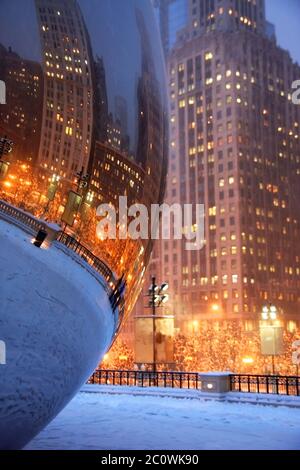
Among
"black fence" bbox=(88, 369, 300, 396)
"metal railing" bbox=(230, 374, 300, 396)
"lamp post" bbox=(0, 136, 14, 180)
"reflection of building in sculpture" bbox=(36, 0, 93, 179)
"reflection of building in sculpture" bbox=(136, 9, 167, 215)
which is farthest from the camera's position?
"black fence" bbox=(88, 369, 300, 396)

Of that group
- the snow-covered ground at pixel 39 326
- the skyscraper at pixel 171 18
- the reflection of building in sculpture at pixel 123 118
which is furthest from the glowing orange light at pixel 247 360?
the skyscraper at pixel 171 18

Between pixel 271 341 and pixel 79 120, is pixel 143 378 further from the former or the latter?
pixel 79 120

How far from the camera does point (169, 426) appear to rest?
10930 mm

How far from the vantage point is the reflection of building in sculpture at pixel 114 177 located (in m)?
4.88

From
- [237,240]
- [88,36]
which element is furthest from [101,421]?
[237,240]

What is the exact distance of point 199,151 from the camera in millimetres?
107500

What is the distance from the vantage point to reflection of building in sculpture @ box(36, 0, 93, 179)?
4.48m

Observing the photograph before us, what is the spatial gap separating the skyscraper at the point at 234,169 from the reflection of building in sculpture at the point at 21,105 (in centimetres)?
9286

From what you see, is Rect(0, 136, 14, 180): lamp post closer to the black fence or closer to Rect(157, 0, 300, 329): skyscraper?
the black fence

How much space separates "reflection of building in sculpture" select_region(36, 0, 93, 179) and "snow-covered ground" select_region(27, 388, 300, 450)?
15.6 ft

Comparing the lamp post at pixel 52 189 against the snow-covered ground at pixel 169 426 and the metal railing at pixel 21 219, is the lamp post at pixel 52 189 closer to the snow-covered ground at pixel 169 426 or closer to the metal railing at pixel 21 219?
the metal railing at pixel 21 219

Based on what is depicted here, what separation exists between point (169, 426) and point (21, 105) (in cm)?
827

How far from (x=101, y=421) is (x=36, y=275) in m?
7.62

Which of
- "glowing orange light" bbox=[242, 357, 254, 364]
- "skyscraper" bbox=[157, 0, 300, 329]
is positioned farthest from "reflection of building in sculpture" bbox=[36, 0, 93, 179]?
"skyscraper" bbox=[157, 0, 300, 329]
